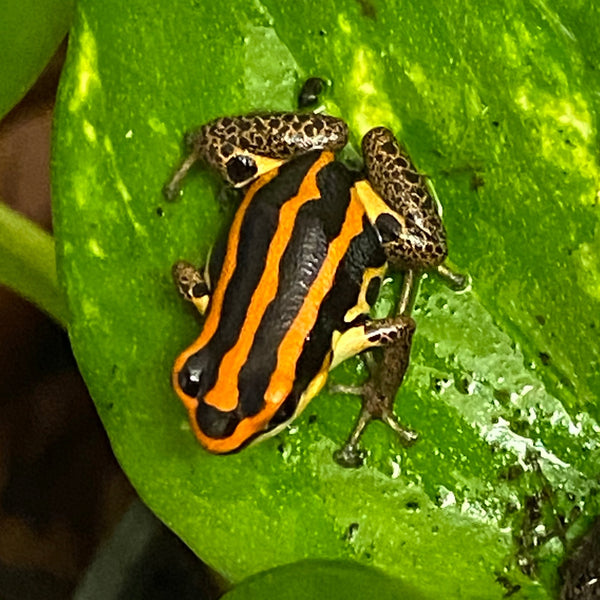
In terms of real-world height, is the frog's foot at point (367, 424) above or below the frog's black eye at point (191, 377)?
below

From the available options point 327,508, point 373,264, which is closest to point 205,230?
point 373,264

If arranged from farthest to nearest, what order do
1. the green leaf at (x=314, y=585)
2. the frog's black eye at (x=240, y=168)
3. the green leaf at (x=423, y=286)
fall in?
the frog's black eye at (x=240, y=168) → the green leaf at (x=423, y=286) → the green leaf at (x=314, y=585)

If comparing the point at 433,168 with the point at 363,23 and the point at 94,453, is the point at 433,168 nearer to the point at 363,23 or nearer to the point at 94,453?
the point at 363,23

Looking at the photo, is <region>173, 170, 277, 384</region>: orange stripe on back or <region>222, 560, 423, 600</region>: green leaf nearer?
<region>222, 560, 423, 600</region>: green leaf

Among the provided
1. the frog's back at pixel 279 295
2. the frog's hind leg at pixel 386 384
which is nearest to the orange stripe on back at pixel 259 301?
the frog's back at pixel 279 295

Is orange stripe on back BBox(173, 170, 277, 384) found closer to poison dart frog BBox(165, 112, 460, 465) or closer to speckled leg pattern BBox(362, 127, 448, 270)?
poison dart frog BBox(165, 112, 460, 465)

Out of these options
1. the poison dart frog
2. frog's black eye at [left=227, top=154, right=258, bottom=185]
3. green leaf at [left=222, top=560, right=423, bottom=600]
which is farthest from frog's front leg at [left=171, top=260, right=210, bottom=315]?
green leaf at [left=222, top=560, right=423, bottom=600]

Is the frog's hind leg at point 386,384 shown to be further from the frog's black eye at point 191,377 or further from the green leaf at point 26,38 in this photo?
the green leaf at point 26,38
